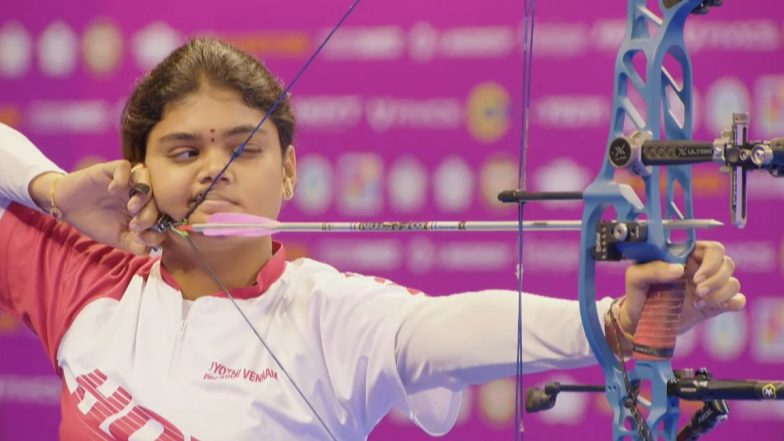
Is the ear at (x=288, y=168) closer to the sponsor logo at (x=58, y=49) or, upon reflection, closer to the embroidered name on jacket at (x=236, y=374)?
the embroidered name on jacket at (x=236, y=374)

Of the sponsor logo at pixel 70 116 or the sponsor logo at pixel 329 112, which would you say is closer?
the sponsor logo at pixel 329 112

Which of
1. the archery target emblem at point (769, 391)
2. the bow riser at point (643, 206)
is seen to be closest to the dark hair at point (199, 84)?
the bow riser at point (643, 206)

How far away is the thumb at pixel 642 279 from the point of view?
4.23 feet

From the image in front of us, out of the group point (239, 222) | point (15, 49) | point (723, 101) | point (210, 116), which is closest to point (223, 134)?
point (210, 116)

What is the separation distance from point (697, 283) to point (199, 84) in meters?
0.85

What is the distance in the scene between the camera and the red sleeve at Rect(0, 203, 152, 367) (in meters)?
1.91

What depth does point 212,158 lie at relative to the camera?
1.79 meters

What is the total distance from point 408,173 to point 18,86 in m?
1.06

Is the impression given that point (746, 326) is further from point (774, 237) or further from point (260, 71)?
point (260, 71)

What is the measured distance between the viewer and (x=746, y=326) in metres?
2.73

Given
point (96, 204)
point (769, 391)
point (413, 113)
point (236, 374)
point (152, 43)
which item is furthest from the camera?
point (152, 43)

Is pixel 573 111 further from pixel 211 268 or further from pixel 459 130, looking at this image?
pixel 211 268

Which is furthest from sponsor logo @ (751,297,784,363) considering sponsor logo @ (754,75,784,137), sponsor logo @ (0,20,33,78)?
sponsor logo @ (0,20,33,78)

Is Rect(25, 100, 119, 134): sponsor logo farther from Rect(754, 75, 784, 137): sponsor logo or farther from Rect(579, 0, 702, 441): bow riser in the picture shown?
Rect(579, 0, 702, 441): bow riser
